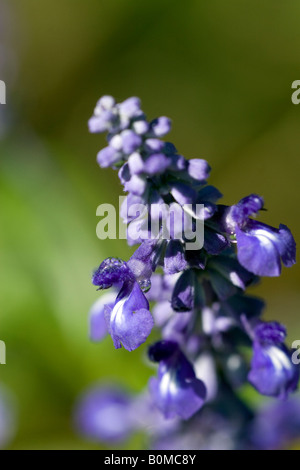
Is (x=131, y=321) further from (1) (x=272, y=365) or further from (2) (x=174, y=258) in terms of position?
(1) (x=272, y=365)

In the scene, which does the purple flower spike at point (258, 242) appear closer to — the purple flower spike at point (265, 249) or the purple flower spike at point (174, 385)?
the purple flower spike at point (265, 249)

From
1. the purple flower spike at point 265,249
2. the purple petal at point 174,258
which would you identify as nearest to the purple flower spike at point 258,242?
the purple flower spike at point 265,249

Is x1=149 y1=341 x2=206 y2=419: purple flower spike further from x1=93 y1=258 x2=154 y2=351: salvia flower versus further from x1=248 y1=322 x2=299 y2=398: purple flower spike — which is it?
x1=93 y1=258 x2=154 y2=351: salvia flower

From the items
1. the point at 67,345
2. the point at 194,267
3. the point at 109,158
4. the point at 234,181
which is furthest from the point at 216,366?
the point at 234,181

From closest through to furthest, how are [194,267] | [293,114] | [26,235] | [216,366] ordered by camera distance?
[194,267]
[216,366]
[26,235]
[293,114]

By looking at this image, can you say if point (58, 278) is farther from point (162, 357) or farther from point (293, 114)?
point (293, 114)
